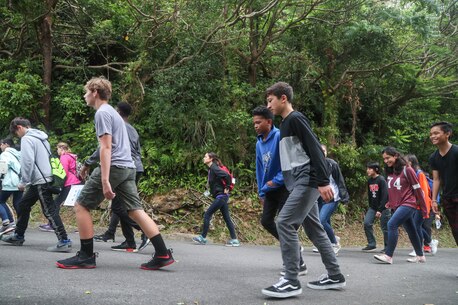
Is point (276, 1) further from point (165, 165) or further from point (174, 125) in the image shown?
point (165, 165)

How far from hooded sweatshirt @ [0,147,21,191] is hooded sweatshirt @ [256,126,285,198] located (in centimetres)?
536

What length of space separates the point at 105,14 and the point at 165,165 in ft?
18.8

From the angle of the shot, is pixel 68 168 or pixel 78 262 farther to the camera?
pixel 68 168

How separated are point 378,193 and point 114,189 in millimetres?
6472

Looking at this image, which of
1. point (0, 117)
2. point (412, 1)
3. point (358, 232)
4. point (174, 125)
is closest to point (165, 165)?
point (174, 125)

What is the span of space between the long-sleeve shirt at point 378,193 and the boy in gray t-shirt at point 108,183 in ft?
19.2

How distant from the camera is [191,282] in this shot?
495cm

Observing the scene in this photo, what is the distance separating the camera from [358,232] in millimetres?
14055

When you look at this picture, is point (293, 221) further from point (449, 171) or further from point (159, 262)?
point (449, 171)

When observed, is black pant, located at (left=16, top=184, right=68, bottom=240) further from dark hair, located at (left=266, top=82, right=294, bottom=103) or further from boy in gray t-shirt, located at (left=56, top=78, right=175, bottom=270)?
dark hair, located at (left=266, top=82, right=294, bottom=103)

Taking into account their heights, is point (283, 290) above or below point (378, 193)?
below

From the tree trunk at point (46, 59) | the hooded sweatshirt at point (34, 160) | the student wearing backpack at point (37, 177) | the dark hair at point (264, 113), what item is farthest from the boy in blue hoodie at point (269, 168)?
the tree trunk at point (46, 59)

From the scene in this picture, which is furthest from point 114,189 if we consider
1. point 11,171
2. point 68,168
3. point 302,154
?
point 68,168

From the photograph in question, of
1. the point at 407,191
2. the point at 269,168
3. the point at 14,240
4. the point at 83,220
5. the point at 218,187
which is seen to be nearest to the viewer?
the point at 83,220
